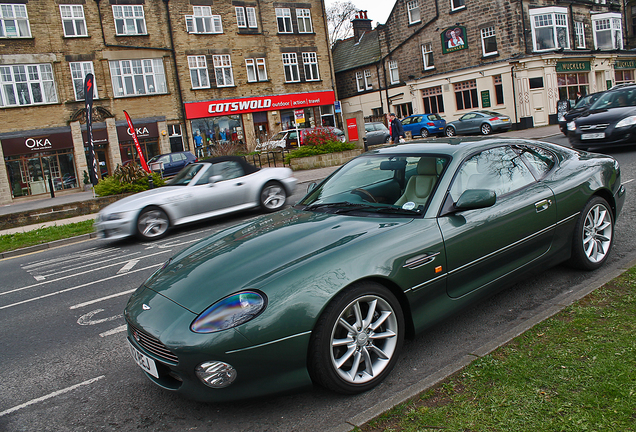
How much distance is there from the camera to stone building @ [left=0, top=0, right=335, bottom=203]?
93.3ft

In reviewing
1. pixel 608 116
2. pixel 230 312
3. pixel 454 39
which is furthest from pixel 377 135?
pixel 230 312

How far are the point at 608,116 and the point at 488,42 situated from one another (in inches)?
928

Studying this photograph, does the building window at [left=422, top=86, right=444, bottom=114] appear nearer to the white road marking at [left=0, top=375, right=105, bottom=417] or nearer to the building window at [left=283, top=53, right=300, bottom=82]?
the building window at [left=283, top=53, right=300, bottom=82]

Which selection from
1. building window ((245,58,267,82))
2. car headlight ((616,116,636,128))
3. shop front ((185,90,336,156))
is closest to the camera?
car headlight ((616,116,636,128))

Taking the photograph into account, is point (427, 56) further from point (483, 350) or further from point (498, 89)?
point (483, 350)

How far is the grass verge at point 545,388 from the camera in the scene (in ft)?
8.68

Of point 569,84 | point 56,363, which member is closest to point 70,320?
point 56,363

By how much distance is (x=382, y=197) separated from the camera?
4188mm

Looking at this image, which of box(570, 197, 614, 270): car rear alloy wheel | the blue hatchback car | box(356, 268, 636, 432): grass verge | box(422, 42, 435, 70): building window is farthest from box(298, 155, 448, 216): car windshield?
box(422, 42, 435, 70): building window

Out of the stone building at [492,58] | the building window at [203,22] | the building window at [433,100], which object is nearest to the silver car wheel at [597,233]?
the stone building at [492,58]

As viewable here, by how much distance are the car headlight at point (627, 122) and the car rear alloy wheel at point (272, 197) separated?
344 inches

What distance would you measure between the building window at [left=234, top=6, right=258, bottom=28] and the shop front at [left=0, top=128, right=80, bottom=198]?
13.3 m

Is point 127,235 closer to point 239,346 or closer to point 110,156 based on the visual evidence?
point 239,346

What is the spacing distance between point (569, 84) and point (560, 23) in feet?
13.7
